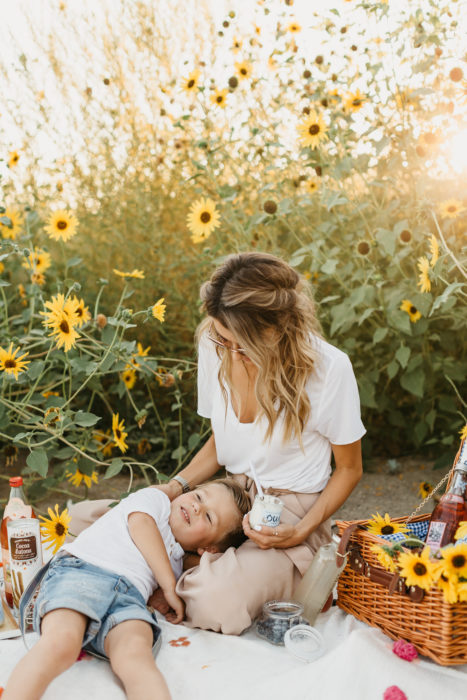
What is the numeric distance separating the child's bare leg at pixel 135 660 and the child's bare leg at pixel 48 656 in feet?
0.27

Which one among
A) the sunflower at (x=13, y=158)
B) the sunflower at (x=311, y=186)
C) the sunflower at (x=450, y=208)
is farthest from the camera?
the sunflower at (x=13, y=158)

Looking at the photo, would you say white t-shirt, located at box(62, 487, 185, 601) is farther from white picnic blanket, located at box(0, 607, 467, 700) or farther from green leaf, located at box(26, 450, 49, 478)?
green leaf, located at box(26, 450, 49, 478)

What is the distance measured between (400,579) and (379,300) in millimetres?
1247

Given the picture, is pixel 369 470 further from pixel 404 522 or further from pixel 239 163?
pixel 239 163

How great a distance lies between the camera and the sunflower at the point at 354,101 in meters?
2.67

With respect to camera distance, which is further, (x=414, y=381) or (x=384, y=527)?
(x=414, y=381)

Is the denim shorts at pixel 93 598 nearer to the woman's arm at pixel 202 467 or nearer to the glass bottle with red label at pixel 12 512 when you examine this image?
the glass bottle with red label at pixel 12 512

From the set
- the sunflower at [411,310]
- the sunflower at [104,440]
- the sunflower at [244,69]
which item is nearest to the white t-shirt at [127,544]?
the sunflower at [104,440]

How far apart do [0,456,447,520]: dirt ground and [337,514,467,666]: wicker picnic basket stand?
979 mm

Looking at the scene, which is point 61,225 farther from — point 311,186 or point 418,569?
point 418,569

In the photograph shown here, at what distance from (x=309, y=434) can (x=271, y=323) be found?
0.37 metres

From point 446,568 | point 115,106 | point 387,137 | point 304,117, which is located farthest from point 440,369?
point 115,106

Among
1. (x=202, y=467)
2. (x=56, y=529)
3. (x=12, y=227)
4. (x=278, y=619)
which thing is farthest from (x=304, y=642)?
(x=12, y=227)

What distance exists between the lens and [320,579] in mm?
1915
